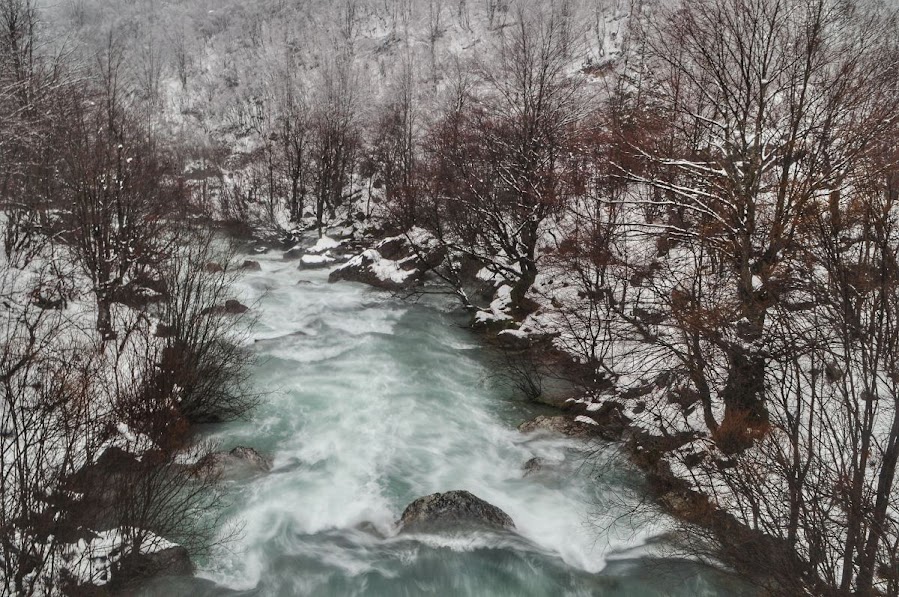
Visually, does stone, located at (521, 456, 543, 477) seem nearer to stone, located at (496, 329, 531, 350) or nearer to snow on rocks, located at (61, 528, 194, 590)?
stone, located at (496, 329, 531, 350)

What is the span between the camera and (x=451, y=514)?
28.7 feet

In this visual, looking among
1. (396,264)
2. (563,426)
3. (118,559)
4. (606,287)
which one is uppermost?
(606,287)

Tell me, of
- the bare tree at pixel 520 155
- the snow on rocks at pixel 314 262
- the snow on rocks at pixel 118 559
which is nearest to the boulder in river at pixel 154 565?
the snow on rocks at pixel 118 559

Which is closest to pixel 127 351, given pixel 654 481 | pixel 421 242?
pixel 654 481

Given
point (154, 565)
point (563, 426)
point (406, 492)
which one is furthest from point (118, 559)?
point (563, 426)

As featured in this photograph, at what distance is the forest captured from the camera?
5730mm

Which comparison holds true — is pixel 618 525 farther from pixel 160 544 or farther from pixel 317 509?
pixel 160 544

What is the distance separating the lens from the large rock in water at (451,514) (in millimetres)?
8663

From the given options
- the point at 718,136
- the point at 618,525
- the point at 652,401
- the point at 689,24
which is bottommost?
the point at 618,525

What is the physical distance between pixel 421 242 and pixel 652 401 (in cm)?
1554

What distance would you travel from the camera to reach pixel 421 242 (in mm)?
Answer: 24719

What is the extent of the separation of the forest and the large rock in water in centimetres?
299

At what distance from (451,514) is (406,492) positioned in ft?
4.30

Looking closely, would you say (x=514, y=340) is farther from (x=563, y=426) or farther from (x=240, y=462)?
(x=240, y=462)
